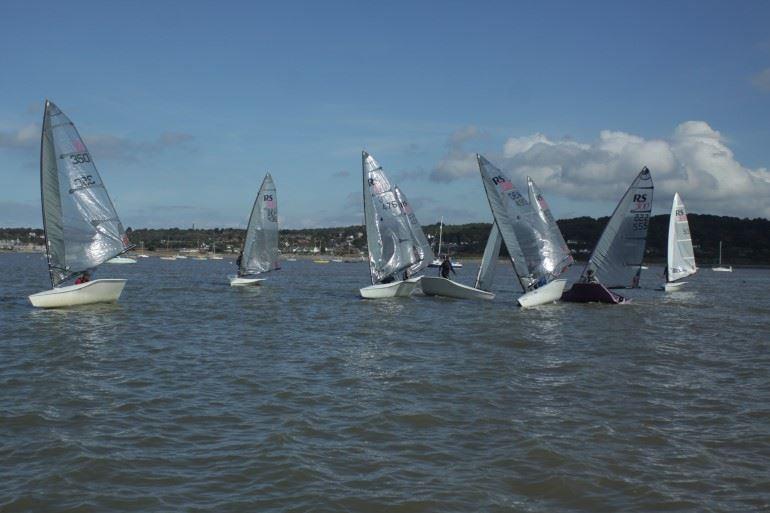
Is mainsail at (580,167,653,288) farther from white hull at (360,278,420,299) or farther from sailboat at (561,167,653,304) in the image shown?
white hull at (360,278,420,299)

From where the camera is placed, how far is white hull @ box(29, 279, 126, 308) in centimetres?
2477

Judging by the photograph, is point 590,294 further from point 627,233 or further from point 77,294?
point 77,294

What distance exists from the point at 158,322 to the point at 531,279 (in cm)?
1565

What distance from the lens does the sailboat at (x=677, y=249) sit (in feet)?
153

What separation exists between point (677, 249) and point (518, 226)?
20761 mm

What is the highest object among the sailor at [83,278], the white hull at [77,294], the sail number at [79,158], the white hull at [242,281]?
the sail number at [79,158]

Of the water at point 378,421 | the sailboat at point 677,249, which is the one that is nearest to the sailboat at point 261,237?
the water at point 378,421

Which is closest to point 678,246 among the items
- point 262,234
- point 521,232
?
point 521,232

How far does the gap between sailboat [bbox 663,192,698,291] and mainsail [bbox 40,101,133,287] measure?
34.1m

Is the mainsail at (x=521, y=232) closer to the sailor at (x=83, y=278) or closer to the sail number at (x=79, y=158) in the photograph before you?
the sail number at (x=79, y=158)

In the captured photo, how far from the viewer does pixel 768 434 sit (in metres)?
9.55

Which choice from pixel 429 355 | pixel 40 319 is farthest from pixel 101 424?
pixel 40 319

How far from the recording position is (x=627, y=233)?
33.7m

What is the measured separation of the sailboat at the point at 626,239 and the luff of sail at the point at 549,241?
239 centimetres
